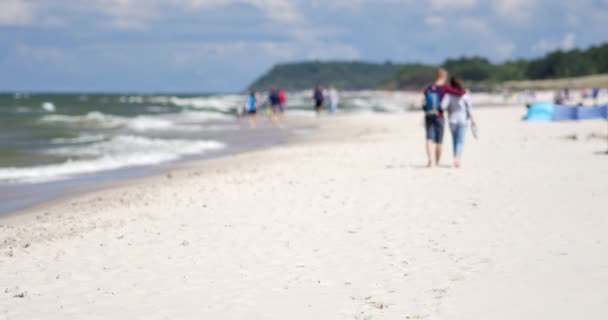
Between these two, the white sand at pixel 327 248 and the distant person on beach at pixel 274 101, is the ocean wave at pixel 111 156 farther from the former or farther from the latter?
the distant person on beach at pixel 274 101

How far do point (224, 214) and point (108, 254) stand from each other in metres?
2.00

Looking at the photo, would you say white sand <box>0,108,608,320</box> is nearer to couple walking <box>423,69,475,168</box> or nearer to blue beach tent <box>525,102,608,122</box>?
couple walking <box>423,69,475,168</box>

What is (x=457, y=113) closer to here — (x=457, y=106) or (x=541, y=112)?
(x=457, y=106)

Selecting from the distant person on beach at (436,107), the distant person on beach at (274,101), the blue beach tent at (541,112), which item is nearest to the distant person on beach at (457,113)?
the distant person on beach at (436,107)

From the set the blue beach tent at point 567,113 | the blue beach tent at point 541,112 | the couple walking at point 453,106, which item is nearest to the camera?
the couple walking at point 453,106

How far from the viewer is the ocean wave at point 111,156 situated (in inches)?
563

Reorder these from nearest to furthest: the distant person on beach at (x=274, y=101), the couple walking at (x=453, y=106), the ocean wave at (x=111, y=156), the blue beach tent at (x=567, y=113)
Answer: the couple walking at (x=453, y=106)
the ocean wave at (x=111, y=156)
the blue beach tent at (x=567, y=113)
the distant person on beach at (x=274, y=101)

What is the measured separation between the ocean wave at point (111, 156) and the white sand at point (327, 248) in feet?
12.7

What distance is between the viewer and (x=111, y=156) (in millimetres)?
17547

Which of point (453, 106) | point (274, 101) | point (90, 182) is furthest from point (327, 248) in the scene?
point (274, 101)

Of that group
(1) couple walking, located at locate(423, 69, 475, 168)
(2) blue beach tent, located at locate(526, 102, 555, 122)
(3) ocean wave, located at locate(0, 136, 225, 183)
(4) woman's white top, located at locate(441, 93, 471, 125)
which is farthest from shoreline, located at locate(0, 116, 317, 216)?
(2) blue beach tent, located at locate(526, 102, 555, 122)

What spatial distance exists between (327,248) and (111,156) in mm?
12604

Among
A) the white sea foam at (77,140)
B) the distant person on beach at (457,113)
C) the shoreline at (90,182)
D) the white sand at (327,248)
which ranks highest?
the distant person on beach at (457,113)

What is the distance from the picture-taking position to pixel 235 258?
6039 mm
